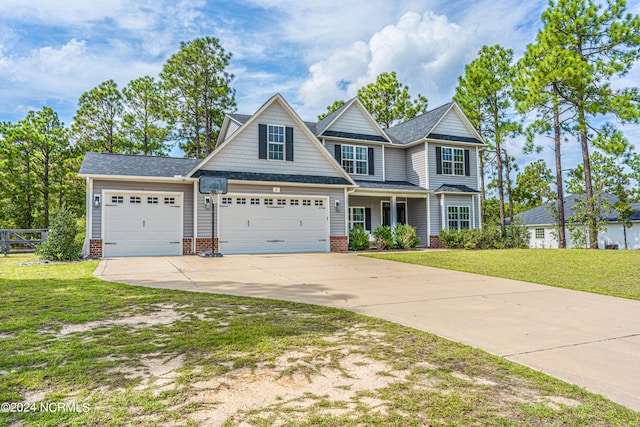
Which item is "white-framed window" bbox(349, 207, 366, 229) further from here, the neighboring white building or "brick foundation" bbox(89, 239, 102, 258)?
the neighboring white building

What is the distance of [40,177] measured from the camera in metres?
25.2

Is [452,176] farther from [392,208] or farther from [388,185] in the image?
[392,208]

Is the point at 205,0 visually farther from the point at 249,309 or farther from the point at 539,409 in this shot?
the point at 539,409

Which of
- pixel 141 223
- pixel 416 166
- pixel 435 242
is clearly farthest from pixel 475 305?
pixel 416 166

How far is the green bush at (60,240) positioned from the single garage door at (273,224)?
4867 mm

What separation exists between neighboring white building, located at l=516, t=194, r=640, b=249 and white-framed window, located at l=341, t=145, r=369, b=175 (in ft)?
43.3

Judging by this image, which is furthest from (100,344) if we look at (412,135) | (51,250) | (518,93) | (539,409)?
(518,93)

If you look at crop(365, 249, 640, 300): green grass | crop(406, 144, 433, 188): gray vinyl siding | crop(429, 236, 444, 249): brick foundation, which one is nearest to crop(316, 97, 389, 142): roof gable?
crop(406, 144, 433, 188): gray vinyl siding

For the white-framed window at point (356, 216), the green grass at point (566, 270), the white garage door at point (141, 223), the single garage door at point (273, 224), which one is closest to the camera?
the green grass at point (566, 270)

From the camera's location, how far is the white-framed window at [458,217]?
→ 20.5m

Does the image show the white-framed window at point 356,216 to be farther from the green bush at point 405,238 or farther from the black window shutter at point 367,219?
the green bush at point 405,238

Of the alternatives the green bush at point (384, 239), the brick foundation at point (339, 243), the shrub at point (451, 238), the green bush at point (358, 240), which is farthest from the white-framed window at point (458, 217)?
the brick foundation at point (339, 243)

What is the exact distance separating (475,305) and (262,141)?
469 inches

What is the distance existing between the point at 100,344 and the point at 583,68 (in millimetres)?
21732
